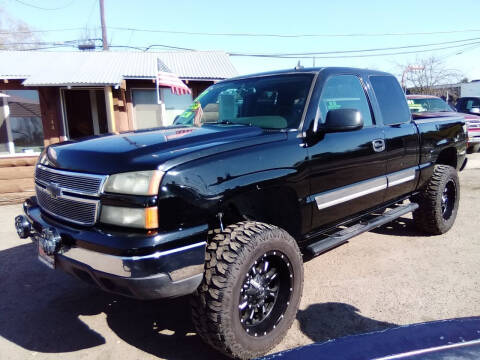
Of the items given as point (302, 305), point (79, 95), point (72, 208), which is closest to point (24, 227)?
point (72, 208)

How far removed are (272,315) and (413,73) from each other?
37787 mm

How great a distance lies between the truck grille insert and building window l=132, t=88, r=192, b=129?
11.3m

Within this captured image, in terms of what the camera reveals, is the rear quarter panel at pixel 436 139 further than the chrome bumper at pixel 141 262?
Yes

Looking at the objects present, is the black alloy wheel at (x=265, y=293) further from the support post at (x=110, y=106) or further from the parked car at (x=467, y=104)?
the parked car at (x=467, y=104)

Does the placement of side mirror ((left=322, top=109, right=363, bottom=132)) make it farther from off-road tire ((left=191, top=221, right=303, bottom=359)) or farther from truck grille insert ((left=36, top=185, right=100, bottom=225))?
truck grille insert ((left=36, top=185, right=100, bottom=225))

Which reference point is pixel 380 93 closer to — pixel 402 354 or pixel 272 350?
pixel 272 350

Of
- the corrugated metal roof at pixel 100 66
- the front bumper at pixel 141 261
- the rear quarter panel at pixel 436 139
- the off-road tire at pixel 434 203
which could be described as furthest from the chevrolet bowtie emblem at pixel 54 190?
the corrugated metal roof at pixel 100 66

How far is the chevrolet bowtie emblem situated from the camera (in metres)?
2.59

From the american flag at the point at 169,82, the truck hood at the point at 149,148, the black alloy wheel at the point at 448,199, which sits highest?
the american flag at the point at 169,82

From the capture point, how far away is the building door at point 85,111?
14.0 m

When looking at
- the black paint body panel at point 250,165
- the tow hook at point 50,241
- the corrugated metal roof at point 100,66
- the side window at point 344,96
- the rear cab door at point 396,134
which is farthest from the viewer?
the corrugated metal roof at point 100,66

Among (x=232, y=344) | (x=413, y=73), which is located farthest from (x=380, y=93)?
(x=413, y=73)

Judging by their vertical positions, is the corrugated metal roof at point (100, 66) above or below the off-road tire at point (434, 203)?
above

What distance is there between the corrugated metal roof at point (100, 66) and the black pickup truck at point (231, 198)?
9.41m
